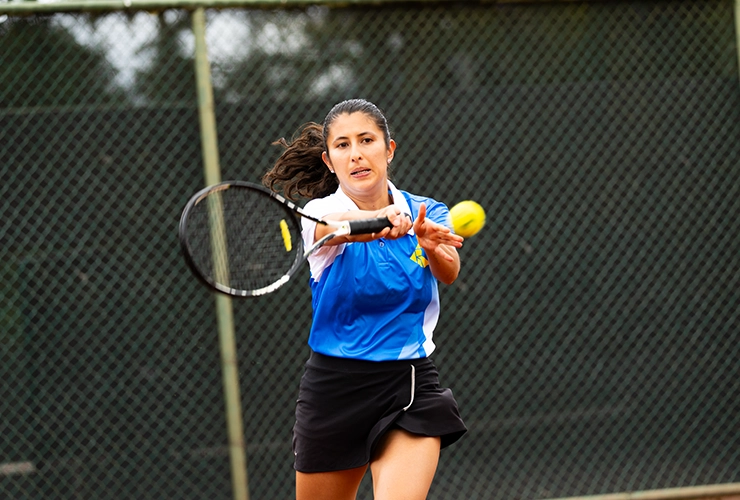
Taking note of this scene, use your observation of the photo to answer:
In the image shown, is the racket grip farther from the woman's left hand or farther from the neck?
the neck

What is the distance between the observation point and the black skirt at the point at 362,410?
2.59m

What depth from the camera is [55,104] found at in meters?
3.95

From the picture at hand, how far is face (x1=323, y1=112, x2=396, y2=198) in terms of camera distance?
2617mm

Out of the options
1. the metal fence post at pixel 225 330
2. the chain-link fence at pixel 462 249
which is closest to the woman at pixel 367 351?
the metal fence post at pixel 225 330

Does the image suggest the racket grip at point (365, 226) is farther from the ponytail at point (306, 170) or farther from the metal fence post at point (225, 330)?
the metal fence post at point (225, 330)

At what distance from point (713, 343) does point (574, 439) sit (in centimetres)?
88

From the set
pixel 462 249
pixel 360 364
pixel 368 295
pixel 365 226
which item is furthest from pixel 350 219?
pixel 462 249

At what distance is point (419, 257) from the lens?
2652mm

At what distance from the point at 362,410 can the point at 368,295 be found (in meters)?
0.34

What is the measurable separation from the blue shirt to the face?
7cm

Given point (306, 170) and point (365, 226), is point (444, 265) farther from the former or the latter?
point (306, 170)

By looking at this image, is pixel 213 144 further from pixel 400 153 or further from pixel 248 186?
pixel 248 186

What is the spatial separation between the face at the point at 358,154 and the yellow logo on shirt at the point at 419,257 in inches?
8.7

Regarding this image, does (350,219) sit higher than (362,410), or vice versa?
(350,219)
